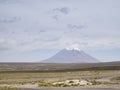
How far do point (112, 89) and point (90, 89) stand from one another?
3612 millimetres

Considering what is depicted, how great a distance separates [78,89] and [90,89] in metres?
2.07

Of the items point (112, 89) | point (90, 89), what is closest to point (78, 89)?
point (90, 89)

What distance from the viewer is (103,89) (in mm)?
50375

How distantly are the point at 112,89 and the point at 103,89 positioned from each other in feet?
4.80

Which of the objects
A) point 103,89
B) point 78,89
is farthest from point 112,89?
point 78,89

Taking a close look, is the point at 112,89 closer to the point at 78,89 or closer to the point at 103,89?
the point at 103,89

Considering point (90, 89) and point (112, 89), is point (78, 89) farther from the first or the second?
point (112, 89)

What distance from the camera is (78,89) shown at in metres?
51.7

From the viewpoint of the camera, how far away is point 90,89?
167ft

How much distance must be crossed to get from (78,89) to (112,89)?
568 cm

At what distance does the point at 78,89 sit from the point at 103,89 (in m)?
4.21
